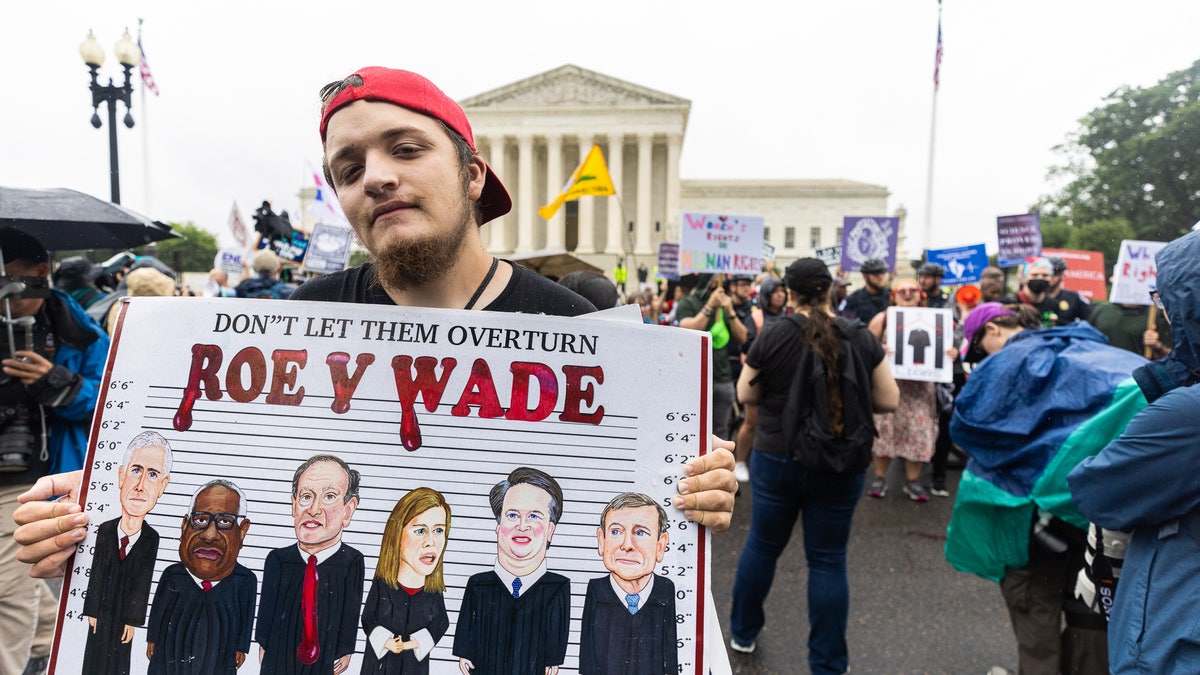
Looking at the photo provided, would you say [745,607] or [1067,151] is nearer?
[745,607]

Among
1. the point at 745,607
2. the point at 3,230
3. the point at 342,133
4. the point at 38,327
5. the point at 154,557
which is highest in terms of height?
the point at 3,230

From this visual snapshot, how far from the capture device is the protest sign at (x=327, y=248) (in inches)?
304

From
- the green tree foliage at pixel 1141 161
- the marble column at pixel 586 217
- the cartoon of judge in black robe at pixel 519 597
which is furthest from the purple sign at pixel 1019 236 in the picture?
the marble column at pixel 586 217

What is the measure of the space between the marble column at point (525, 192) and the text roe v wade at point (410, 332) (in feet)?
155

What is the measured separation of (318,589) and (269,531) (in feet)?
0.43

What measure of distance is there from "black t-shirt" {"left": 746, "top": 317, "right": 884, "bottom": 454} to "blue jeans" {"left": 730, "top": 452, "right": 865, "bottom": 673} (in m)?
0.12

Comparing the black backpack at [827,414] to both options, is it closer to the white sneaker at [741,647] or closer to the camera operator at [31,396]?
the white sneaker at [741,647]

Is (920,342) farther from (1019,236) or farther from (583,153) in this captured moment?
(583,153)

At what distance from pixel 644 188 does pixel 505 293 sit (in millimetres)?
48323

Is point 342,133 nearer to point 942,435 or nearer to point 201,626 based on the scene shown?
point 201,626

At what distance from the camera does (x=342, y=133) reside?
3.69ft

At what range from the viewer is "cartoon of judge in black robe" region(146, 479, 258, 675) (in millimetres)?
979

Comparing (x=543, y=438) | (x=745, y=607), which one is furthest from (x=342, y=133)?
(x=745, y=607)

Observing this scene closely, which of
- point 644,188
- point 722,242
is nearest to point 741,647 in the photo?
point 722,242
